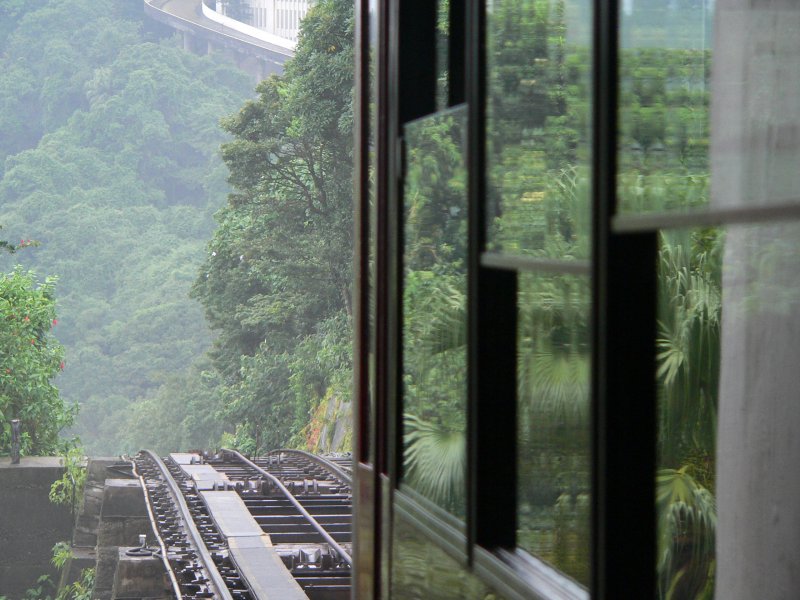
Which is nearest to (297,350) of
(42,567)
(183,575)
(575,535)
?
(42,567)

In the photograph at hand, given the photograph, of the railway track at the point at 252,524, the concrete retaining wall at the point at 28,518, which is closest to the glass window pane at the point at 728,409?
the railway track at the point at 252,524

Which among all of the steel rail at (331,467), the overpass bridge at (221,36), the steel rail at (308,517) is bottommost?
the steel rail at (331,467)

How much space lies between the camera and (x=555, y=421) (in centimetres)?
186

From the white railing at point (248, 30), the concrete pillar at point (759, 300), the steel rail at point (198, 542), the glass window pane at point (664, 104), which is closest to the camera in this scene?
the concrete pillar at point (759, 300)

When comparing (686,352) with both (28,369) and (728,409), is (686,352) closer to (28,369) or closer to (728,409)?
(728,409)

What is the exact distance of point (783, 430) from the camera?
1.33m

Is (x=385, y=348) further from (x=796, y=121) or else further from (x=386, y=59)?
(x=796, y=121)

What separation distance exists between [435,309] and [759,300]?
1.30 meters

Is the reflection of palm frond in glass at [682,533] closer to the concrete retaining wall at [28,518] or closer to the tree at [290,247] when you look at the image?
the concrete retaining wall at [28,518]

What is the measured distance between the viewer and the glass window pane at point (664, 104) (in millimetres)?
1415

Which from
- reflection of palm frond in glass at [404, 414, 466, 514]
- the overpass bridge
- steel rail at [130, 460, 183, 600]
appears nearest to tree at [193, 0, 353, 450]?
steel rail at [130, 460, 183, 600]

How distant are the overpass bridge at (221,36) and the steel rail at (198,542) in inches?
1988

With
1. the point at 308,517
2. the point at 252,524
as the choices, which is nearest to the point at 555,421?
the point at 252,524

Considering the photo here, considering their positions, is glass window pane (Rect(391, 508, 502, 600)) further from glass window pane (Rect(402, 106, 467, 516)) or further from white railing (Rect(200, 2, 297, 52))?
white railing (Rect(200, 2, 297, 52))
